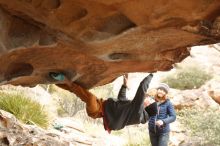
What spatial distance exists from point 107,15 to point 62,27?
2.01 ft

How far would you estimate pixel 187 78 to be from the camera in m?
23.9

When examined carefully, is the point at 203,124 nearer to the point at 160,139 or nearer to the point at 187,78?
the point at 160,139

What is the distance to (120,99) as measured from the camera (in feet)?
23.7

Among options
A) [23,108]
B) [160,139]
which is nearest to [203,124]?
[23,108]

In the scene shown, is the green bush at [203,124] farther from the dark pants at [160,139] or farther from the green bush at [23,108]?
the dark pants at [160,139]

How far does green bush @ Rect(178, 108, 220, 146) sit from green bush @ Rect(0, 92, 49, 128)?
4.71 meters

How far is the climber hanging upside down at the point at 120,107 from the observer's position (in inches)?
272

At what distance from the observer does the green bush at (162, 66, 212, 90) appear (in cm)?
2356

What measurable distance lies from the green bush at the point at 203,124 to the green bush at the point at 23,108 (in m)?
4.71

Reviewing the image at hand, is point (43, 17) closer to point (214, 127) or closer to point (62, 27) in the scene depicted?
point (62, 27)

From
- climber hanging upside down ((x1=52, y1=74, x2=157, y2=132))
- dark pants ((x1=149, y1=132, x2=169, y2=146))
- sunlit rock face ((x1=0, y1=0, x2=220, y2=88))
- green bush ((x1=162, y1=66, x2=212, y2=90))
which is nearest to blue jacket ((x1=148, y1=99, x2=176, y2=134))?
dark pants ((x1=149, y1=132, x2=169, y2=146))

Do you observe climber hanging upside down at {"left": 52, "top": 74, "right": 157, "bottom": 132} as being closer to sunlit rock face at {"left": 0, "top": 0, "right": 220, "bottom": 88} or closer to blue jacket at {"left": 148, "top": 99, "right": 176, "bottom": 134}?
sunlit rock face at {"left": 0, "top": 0, "right": 220, "bottom": 88}

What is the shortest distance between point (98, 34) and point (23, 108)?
6029mm

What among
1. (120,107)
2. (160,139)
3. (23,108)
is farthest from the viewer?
(23,108)
